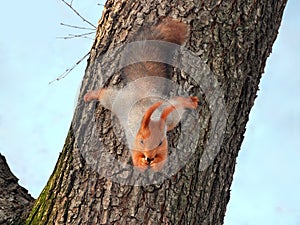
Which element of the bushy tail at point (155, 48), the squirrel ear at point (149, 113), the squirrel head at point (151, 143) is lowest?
the squirrel head at point (151, 143)

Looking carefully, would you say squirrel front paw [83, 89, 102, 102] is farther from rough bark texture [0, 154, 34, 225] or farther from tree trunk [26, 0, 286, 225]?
rough bark texture [0, 154, 34, 225]

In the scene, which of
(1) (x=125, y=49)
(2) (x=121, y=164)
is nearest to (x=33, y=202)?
(2) (x=121, y=164)

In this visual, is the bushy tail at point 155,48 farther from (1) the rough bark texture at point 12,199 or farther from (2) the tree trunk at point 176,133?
(1) the rough bark texture at point 12,199

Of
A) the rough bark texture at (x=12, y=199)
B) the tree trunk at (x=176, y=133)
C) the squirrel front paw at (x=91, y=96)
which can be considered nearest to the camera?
the tree trunk at (x=176, y=133)

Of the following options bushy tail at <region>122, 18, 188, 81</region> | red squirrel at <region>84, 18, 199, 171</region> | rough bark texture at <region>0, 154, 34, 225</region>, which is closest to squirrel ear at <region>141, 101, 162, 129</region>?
red squirrel at <region>84, 18, 199, 171</region>

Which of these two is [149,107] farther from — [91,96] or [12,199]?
[12,199]

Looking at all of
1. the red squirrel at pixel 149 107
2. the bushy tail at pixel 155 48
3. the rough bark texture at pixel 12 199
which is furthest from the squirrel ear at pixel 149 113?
the rough bark texture at pixel 12 199

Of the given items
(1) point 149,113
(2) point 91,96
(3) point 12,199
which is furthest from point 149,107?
(3) point 12,199

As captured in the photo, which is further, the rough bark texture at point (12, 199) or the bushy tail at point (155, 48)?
the rough bark texture at point (12, 199)

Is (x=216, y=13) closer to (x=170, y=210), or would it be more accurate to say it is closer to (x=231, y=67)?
(x=231, y=67)
